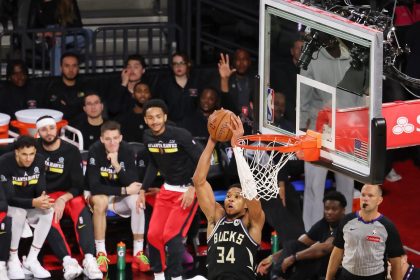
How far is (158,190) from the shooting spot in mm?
13219

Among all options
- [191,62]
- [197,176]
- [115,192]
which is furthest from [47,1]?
[197,176]

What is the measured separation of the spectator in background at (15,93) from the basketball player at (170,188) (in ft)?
6.73

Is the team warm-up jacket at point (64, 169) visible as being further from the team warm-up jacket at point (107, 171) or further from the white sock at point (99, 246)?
the white sock at point (99, 246)

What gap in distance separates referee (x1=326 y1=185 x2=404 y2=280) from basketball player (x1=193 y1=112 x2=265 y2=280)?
0.84 m

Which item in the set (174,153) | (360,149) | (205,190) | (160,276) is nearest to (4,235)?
(160,276)

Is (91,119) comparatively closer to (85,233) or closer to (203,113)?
Result: (203,113)

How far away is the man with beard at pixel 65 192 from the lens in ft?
42.2

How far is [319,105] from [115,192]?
136 inches

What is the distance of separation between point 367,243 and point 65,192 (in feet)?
10.9

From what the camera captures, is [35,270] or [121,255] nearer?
[35,270]

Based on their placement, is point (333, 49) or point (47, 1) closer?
point (333, 49)

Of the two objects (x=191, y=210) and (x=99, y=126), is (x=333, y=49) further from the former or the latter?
(x=99, y=126)

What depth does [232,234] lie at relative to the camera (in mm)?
10664

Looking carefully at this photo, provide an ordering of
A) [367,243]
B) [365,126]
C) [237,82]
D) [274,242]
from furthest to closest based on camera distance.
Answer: [237,82] < [274,242] < [367,243] < [365,126]
